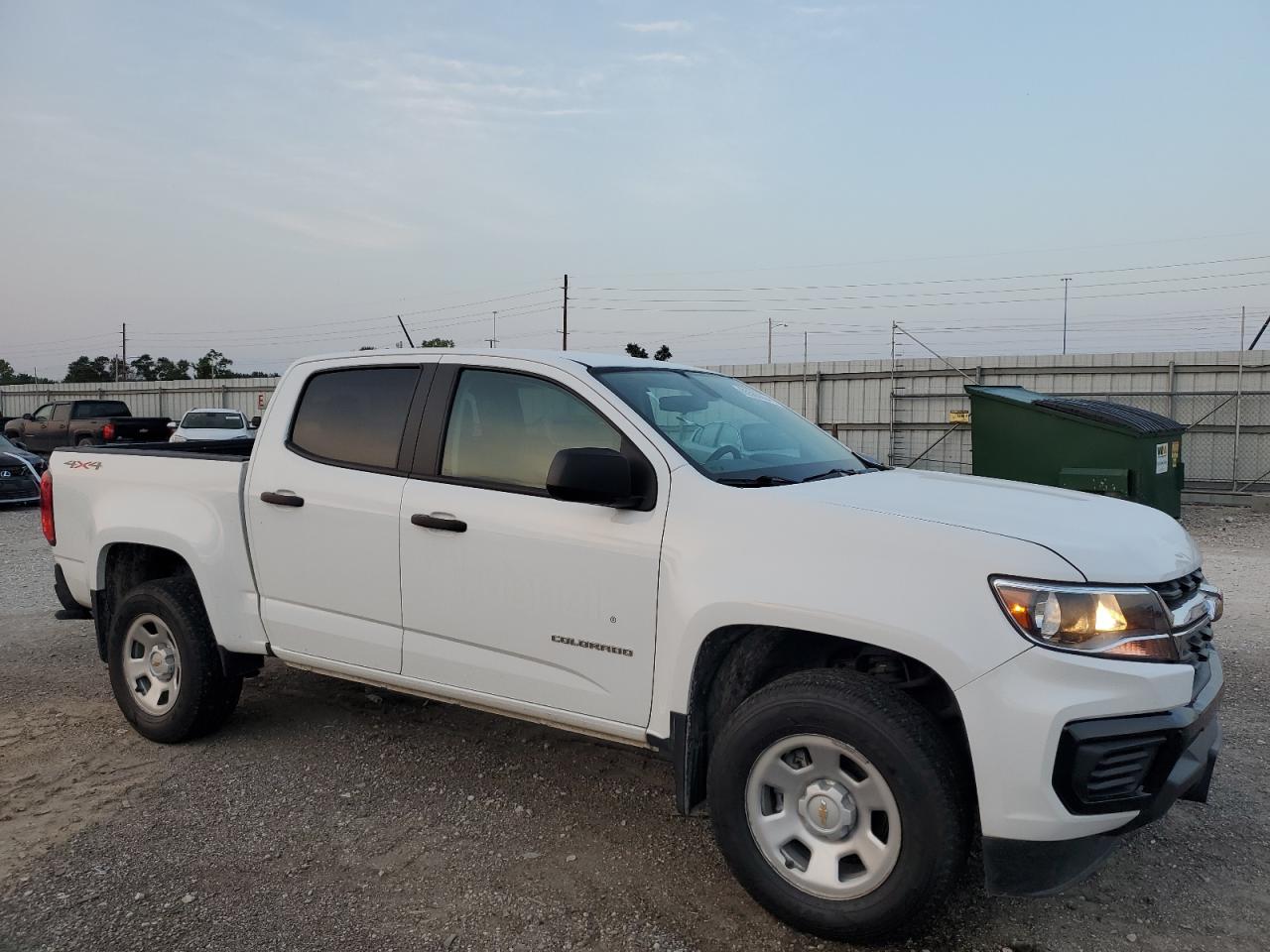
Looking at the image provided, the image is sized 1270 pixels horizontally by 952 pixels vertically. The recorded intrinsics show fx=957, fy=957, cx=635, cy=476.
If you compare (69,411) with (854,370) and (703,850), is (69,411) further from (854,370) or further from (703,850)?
(703,850)

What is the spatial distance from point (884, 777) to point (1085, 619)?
0.70 metres

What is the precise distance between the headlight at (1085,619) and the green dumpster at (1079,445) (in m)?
9.47

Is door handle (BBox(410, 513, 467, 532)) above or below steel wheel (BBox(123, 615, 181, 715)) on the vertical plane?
above

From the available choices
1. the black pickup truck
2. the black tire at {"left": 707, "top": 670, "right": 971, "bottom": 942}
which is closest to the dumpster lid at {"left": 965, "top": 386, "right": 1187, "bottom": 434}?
the black tire at {"left": 707, "top": 670, "right": 971, "bottom": 942}

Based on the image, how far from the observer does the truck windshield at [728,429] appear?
341 centimetres

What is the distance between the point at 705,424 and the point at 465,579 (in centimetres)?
107

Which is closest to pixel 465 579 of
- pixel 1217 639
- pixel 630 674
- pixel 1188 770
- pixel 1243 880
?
pixel 630 674

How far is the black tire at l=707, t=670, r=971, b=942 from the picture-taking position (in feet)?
8.65

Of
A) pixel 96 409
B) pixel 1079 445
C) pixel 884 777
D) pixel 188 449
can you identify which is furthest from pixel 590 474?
pixel 96 409

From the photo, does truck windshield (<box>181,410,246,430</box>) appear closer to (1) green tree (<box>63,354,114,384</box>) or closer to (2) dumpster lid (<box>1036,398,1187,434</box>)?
(2) dumpster lid (<box>1036,398,1187,434</box>)

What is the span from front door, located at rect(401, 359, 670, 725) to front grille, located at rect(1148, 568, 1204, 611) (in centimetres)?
149

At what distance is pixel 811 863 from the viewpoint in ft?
9.48

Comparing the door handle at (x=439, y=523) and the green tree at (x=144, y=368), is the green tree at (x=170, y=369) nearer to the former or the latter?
the green tree at (x=144, y=368)

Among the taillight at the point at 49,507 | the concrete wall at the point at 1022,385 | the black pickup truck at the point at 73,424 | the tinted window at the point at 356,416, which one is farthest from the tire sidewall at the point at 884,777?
the black pickup truck at the point at 73,424
